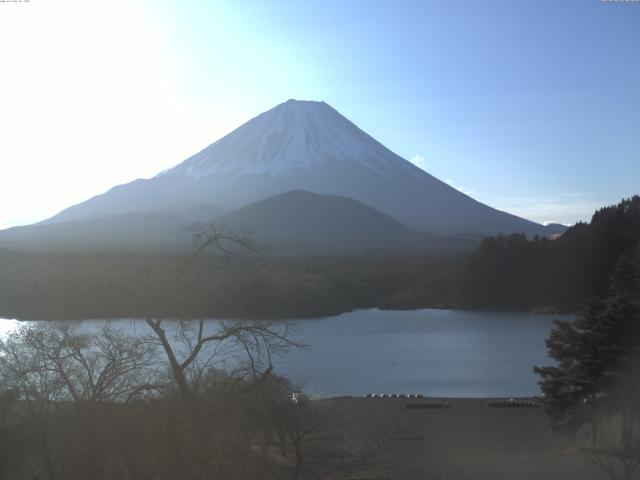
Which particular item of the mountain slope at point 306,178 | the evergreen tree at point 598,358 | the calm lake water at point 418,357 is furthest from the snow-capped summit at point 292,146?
the evergreen tree at point 598,358

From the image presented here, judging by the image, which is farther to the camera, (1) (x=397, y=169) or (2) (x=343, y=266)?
(1) (x=397, y=169)

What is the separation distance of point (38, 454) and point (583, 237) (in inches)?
1283

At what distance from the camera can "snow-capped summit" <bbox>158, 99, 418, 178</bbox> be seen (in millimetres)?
79125

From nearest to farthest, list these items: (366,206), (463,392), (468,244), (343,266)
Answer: (463,392) → (343,266) → (468,244) → (366,206)

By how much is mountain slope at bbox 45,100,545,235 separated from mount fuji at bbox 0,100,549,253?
10 cm

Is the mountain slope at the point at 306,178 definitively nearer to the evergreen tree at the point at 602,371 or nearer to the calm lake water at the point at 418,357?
the calm lake water at the point at 418,357

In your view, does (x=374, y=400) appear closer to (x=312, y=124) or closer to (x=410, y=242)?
(x=410, y=242)

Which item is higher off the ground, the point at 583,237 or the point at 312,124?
the point at 312,124

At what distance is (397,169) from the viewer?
261 ft

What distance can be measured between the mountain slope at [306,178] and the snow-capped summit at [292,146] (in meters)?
0.11

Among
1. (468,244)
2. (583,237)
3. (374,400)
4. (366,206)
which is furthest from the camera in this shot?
(366,206)

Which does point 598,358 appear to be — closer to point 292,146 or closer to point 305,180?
point 305,180

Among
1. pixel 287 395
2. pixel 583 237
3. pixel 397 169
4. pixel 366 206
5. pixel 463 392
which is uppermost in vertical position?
pixel 397 169

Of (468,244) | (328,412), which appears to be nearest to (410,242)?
(468,244)
